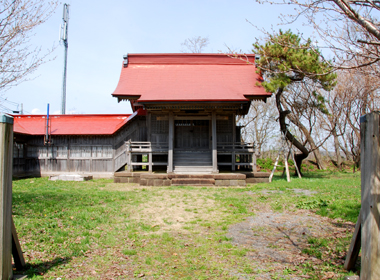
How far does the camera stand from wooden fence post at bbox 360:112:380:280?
118 inches

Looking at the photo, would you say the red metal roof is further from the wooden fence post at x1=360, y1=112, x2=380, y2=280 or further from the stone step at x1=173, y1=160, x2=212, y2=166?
the wooden fence post at x1=360, y1=112, x2=380, y2=280

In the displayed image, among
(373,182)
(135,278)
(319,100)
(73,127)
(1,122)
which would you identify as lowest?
(135,278)

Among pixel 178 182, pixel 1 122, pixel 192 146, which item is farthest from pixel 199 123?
pixel 1 122

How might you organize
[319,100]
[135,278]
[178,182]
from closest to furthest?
[135,278] < [178,182] < [319,100]

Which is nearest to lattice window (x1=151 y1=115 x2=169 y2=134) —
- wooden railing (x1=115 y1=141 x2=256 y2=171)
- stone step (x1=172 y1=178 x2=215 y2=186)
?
wooden railing (x1=115 y1=141 x2=256 y2=171)

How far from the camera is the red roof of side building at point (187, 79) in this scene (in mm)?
14500

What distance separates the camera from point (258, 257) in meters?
4.59

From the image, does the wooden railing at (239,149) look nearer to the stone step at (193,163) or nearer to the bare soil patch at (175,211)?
the stone step at (193,163)

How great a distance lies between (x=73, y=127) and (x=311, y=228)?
16.6 m

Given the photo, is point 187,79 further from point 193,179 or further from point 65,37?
point 65,37

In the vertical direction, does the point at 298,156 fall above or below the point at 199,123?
below

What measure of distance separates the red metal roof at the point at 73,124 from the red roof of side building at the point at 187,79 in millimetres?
2267

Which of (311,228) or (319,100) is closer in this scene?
(311,228)

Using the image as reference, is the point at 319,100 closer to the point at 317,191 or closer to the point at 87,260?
the point at 317,191
